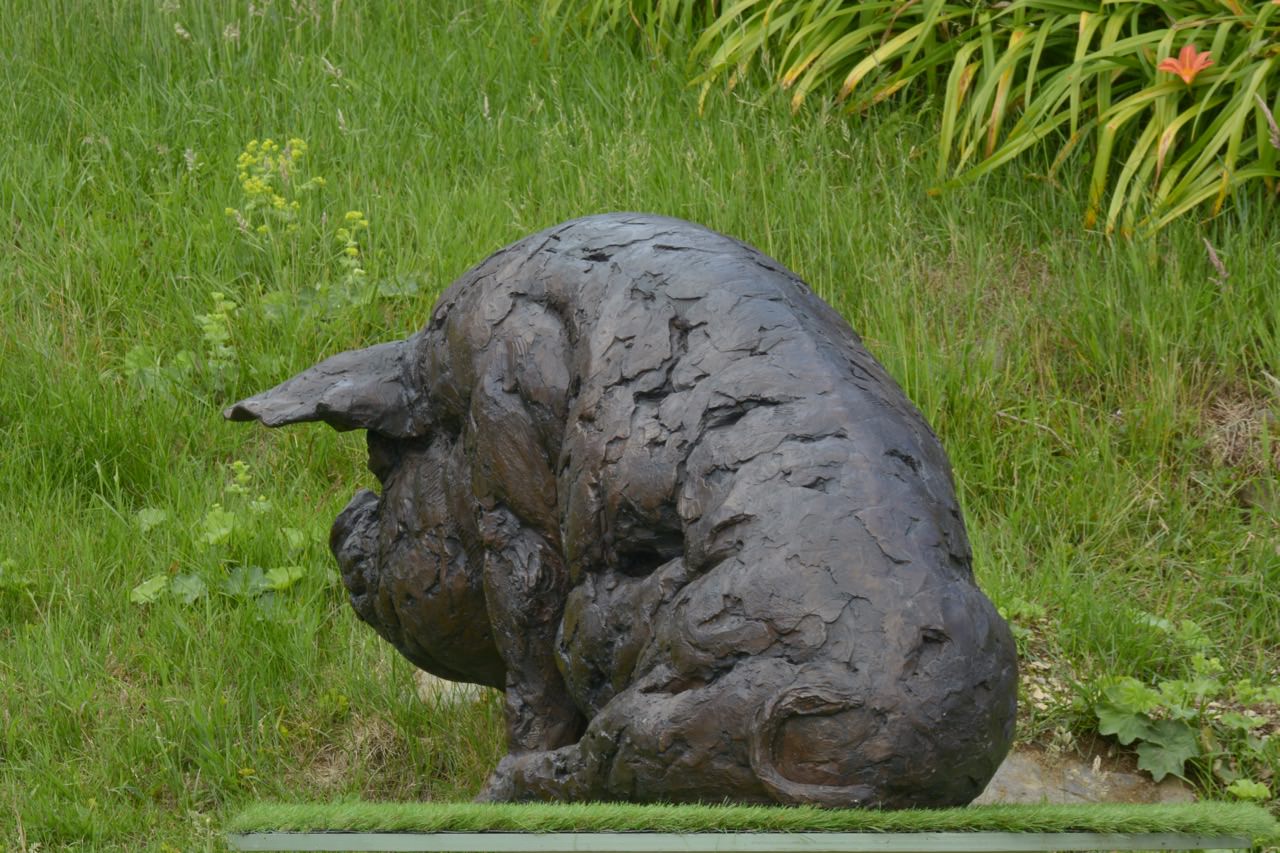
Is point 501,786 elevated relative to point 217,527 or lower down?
elevated

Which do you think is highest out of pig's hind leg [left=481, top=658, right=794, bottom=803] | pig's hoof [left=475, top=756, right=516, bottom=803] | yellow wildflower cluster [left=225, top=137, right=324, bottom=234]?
pig's hind leg [left=481, top=658, right=794, bottom=803]

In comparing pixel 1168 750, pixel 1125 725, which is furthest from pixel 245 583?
pixel 1168 750

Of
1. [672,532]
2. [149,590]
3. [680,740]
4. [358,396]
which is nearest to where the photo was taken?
[680,740]

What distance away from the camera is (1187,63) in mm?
4934

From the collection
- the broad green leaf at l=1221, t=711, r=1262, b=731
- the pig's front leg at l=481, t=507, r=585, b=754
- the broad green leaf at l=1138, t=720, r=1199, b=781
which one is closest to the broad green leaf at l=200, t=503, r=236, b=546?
the pig's front leg at l=481, t=507, r=585, b=754

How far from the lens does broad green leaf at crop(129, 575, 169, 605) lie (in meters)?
4.65

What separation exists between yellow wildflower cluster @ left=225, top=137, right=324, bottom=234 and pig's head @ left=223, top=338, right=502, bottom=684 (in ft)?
8.89

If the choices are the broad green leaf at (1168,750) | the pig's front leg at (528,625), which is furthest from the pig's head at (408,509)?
the broad green leaf at (1168,750)

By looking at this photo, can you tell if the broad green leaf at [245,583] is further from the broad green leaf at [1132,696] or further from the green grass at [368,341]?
the broad green leaf at [1132,696]

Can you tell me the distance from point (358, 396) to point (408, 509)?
0.24 m

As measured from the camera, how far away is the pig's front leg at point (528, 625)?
2.73 meters

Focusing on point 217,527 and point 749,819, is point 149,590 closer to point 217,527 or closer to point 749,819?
point 217,527

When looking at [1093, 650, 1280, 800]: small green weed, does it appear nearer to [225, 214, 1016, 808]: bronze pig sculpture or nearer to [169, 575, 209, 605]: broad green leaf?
[225, 214, 1016, 808]: bronze pig sculpture

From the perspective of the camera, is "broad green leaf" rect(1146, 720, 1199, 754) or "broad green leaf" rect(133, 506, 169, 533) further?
"broad green leaf" rect(133, 506, 169, 533)
